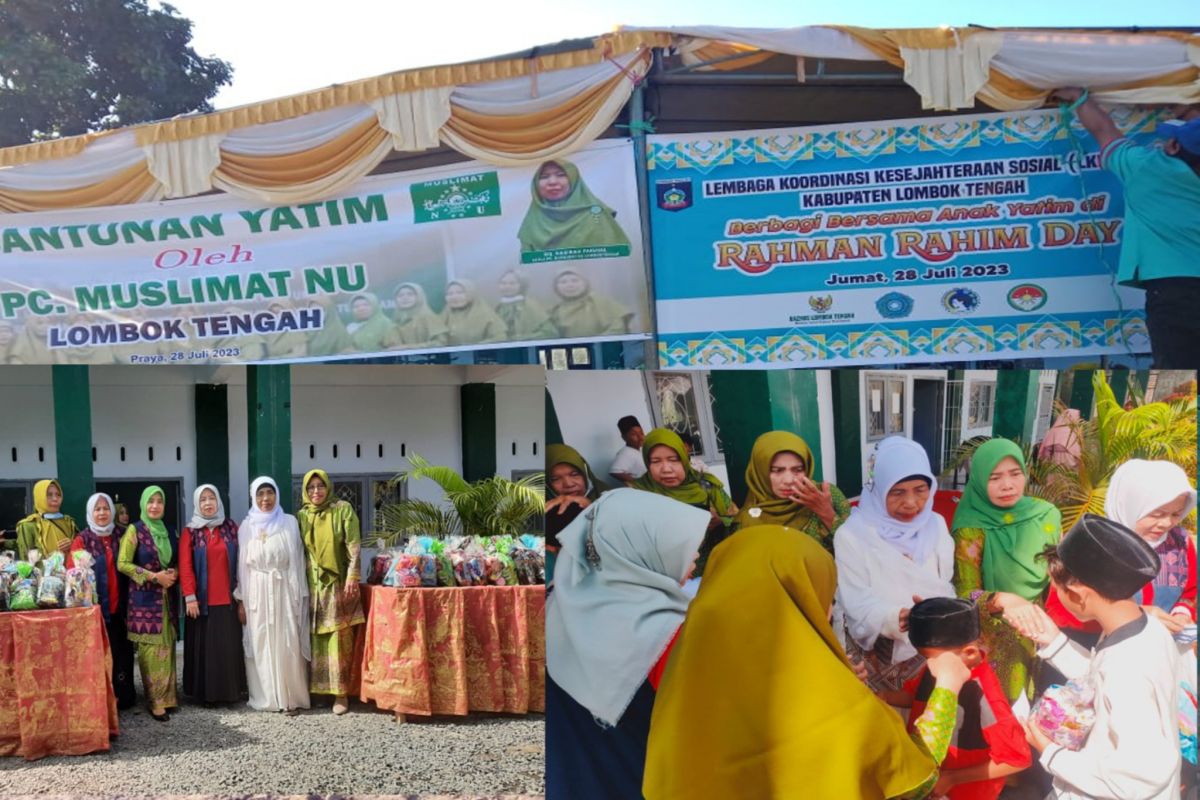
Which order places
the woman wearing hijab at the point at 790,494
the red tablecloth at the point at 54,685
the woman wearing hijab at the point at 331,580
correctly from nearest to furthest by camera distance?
the woman wearing hijab at the point at 790,494 < the red tablecloth at the point at 54,685 < the woman wearing hijab at the point at 331,580

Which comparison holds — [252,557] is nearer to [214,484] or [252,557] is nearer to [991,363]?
[214,484]

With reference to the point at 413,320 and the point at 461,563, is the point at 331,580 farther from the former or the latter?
the point at 413,320

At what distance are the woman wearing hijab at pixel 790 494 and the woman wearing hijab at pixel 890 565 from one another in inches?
1.3

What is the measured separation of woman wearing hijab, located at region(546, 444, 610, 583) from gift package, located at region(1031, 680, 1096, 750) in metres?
1.05

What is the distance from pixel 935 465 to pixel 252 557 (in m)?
1.86

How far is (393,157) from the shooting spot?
16.7ft

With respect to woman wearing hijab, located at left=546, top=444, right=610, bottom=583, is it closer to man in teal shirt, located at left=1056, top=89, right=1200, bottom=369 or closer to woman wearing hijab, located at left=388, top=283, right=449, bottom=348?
woman wearing hijab, located at left=388, top=283, right=449, bottom=348

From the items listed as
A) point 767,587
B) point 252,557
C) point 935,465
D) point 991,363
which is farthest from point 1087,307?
point 252,557

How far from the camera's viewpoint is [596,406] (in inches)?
100

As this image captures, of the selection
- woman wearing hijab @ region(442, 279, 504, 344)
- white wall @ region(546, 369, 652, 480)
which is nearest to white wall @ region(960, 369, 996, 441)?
white wall @ region(546, 369, 652, 480)

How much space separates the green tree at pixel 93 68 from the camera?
1577 cm

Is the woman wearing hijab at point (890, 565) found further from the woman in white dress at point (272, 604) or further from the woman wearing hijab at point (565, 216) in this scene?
the woman wearing hijab at point (565, 216)

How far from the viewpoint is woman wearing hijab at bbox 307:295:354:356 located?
507 cm

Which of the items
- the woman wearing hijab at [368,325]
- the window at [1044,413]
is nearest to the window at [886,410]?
the window at [1044,413]
